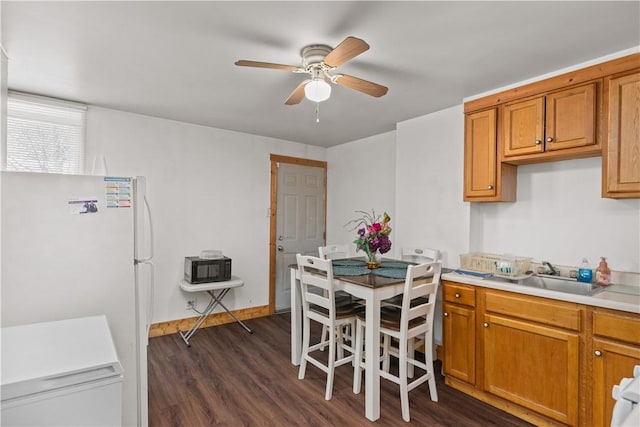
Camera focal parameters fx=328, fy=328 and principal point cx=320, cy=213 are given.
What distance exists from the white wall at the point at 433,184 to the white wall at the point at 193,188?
1829mm

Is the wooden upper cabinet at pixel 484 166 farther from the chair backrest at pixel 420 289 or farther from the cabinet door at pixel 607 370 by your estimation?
the cabinet door at pixel 607 370

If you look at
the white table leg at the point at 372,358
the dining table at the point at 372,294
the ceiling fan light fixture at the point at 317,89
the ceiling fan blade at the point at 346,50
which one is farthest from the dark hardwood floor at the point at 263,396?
the ceiling fan blade at the point at 346,50

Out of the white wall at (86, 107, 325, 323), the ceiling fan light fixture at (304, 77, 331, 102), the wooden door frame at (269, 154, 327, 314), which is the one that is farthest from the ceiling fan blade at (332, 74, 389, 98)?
the wooden door frame at (269, 154, 327, 314)

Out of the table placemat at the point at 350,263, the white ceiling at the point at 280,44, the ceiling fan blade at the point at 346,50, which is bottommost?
the table placemat at the point at 350,263

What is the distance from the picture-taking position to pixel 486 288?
2.42 m

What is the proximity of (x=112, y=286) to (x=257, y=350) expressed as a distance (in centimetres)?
192

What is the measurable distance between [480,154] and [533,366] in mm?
1656

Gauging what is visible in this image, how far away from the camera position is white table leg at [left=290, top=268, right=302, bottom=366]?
299cm

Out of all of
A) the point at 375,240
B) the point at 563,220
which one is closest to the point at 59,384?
the point at 375,240

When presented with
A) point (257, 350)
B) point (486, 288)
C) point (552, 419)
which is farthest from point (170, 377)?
point (552, 419)

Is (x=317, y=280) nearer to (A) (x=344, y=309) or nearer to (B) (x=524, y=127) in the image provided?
(A) (x=344, y=309)

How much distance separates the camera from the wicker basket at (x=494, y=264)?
8.21ft

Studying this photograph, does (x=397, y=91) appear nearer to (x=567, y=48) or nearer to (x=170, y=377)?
(x=567, y=48)

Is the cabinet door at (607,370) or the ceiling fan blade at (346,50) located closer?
the ceiling fan blade at (346,50)
